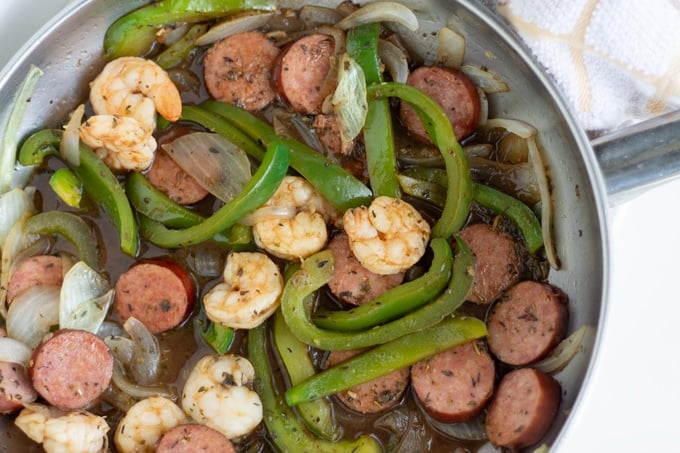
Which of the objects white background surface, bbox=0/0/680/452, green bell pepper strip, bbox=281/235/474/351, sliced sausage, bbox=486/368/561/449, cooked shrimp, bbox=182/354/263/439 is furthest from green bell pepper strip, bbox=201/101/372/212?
white background surface, bbox=0/0/680/452

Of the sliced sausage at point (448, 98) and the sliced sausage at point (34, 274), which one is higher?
the sliced sausage at point (448, 98)

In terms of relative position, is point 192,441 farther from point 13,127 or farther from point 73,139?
point 13,127

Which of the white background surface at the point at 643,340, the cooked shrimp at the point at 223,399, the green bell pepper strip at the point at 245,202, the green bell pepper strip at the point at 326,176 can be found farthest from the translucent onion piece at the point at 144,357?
the white background surface at the point at 643,340

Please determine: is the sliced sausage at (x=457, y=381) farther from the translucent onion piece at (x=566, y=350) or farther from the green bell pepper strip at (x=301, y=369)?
the green bell pepper strip at (x=301, y=369)

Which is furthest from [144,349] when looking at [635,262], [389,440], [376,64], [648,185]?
[635,262]

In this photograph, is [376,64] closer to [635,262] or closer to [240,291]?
[240,291]
